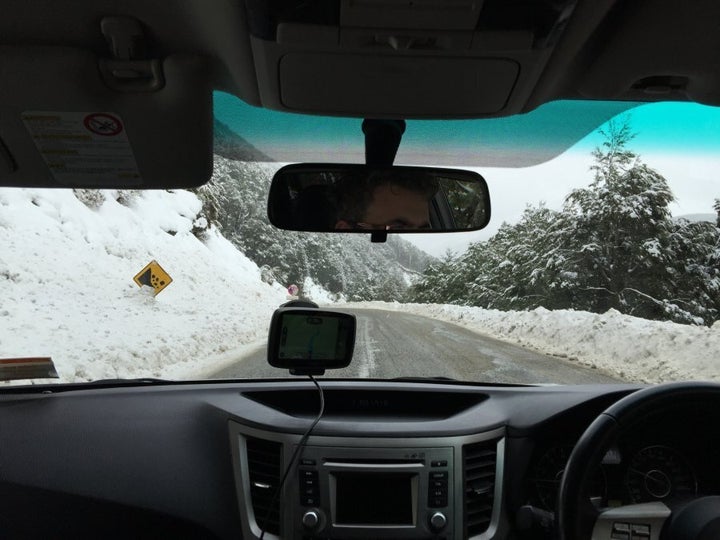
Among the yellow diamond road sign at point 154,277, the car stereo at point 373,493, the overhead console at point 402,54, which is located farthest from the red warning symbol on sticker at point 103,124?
the yellow diamond road sign at point 154,277

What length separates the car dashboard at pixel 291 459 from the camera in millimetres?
2998

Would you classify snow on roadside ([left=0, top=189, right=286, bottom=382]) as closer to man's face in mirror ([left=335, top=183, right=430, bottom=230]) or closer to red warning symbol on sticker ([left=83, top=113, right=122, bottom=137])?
red warning symbol on sticker ([left=83, top=113, right=122, bottom=137])

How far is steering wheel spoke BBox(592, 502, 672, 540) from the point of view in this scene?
2170 millimetres

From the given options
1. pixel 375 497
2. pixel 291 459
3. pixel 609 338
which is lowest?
pixel 609 338

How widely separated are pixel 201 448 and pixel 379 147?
1.75 meters

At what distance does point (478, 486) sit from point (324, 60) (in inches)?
82.7

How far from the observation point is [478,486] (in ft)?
10.1

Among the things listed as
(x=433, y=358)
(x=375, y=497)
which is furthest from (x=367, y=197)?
(x=433, y=358)

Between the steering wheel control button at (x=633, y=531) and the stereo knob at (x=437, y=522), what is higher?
the steering wheel control button at (x=633, y=531)

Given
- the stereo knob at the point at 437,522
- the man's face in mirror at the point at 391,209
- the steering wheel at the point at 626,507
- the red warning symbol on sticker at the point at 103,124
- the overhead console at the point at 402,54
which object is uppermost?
the overhead console at the point at 402,54

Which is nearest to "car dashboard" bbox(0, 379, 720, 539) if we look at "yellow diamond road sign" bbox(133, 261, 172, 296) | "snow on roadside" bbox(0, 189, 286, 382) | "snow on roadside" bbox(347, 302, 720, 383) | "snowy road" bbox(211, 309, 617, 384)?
"snowy road" bbox(211, 309, 617, 384)

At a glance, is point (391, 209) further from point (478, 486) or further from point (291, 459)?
point (478, 486)

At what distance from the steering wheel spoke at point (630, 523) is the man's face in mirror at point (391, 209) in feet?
4.40

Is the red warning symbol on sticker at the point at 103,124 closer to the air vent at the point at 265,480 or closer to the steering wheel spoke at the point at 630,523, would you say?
the air vent at the point at 265,480
